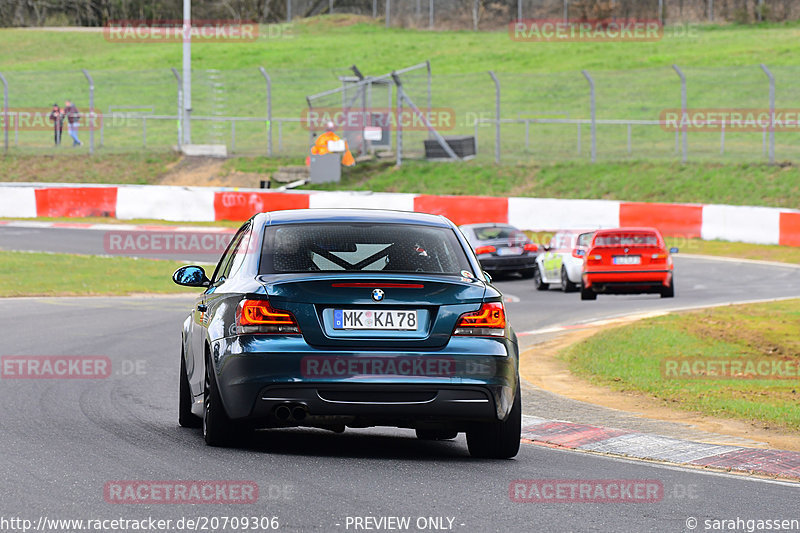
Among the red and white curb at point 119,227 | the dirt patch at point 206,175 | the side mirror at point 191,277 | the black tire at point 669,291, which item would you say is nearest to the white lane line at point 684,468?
the side mirror at point 191,277

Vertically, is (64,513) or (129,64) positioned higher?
(129,64)

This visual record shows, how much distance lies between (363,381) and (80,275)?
17649 millimetres

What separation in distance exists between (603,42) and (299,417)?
60.8m

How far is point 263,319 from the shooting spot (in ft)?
25.3

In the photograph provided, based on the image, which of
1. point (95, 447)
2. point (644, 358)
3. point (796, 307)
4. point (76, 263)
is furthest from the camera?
point (76, 263)

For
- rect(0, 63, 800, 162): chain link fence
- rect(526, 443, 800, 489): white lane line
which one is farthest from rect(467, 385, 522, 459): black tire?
rect(0, 63, 800, 162): chain link fence

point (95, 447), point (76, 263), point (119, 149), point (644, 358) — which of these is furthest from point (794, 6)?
point (95, 447)

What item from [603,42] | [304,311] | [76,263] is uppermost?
[603,42]

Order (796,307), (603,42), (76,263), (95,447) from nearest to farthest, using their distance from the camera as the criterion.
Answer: (95,447), (796,307), (76,263), (603,42)

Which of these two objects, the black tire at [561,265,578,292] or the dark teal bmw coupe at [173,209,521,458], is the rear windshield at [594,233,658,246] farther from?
the dark teal bmw coupe at [173,209,521,458]

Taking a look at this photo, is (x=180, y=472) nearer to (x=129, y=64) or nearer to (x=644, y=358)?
(x=644, y=358)

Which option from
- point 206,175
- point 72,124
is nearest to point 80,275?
point 206,175

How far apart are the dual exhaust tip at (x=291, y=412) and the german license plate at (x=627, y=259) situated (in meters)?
14.2

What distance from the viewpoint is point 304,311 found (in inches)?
301
